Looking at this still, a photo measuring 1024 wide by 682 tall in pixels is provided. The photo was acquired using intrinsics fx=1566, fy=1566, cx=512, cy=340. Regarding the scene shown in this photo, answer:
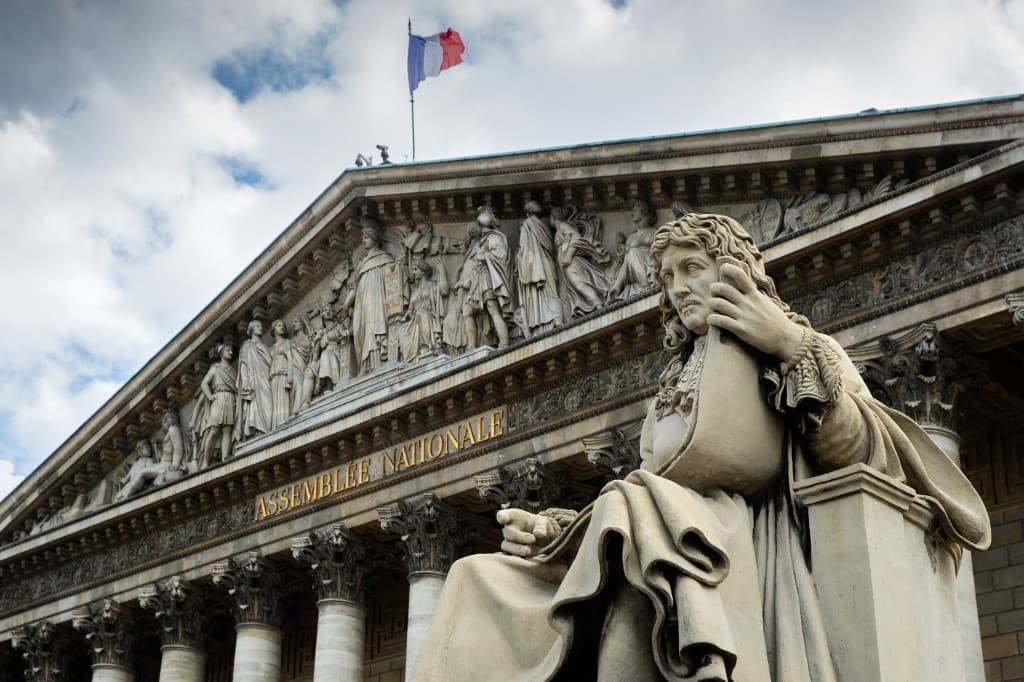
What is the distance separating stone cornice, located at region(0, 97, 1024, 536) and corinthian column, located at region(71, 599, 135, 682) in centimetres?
307

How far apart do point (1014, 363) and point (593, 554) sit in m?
13.1

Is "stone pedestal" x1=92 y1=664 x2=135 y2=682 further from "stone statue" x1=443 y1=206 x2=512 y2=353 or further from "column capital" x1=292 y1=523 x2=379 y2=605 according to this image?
"stone statue" x1=443 y1=206 x2=512 y2=353

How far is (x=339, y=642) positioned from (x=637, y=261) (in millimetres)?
5942

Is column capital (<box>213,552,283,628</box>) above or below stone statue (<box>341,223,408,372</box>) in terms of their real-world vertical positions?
below

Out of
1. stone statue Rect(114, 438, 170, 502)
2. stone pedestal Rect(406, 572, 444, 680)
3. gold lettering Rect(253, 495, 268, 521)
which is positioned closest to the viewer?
stone pedestal Rect(406, 572, 444, 680)

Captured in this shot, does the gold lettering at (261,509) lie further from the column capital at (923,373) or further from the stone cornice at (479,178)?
the column capital at (923,373)

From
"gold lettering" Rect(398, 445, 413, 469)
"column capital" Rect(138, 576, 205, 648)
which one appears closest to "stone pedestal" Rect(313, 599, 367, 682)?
"gold lettering" Rect(398, 445, 413, 469)

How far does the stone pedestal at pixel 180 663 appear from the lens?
21.5 meters

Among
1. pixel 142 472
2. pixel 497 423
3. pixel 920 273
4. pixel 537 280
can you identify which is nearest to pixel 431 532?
pixel 497 423

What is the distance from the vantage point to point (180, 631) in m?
21.7

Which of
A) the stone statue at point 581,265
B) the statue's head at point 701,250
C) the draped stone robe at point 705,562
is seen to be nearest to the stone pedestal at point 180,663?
the stone statue at point 581,265

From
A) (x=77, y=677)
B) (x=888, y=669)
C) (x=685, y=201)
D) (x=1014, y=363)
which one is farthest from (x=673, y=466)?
(x=77, y=677)

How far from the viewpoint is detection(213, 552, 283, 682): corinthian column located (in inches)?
802

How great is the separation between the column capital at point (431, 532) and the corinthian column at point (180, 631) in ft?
14.8
